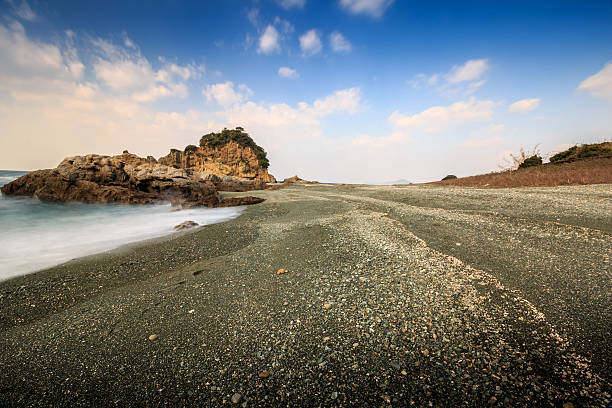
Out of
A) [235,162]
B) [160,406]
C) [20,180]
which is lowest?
[160,406]

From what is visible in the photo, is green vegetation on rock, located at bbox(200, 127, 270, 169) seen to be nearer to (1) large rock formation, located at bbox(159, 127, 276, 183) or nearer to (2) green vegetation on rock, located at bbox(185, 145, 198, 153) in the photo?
(1) large rock formation, located at bbox(159, 127, 276, 183)

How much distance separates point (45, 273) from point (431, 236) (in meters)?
10.4

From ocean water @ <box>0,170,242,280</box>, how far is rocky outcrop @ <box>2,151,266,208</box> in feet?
3.02

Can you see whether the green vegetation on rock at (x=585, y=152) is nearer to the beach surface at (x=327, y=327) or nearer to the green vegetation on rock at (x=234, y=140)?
the beach surface at (x=327, y=327)

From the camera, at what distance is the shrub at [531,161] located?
2417 centimetres

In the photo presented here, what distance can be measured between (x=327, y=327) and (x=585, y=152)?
30929mm

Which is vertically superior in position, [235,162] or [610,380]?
[235,162]

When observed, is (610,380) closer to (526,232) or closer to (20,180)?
(526,232)

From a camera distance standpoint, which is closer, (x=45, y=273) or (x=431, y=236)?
(x=45, y=273)

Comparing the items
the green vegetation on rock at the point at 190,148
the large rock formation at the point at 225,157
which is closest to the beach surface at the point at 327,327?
the large rock formation at the point at 225,157

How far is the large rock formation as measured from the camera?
62.8 metres

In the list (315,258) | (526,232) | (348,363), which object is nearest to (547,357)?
(348,363)

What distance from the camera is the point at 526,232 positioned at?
643cm

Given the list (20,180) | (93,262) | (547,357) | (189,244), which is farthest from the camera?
(20,180)
